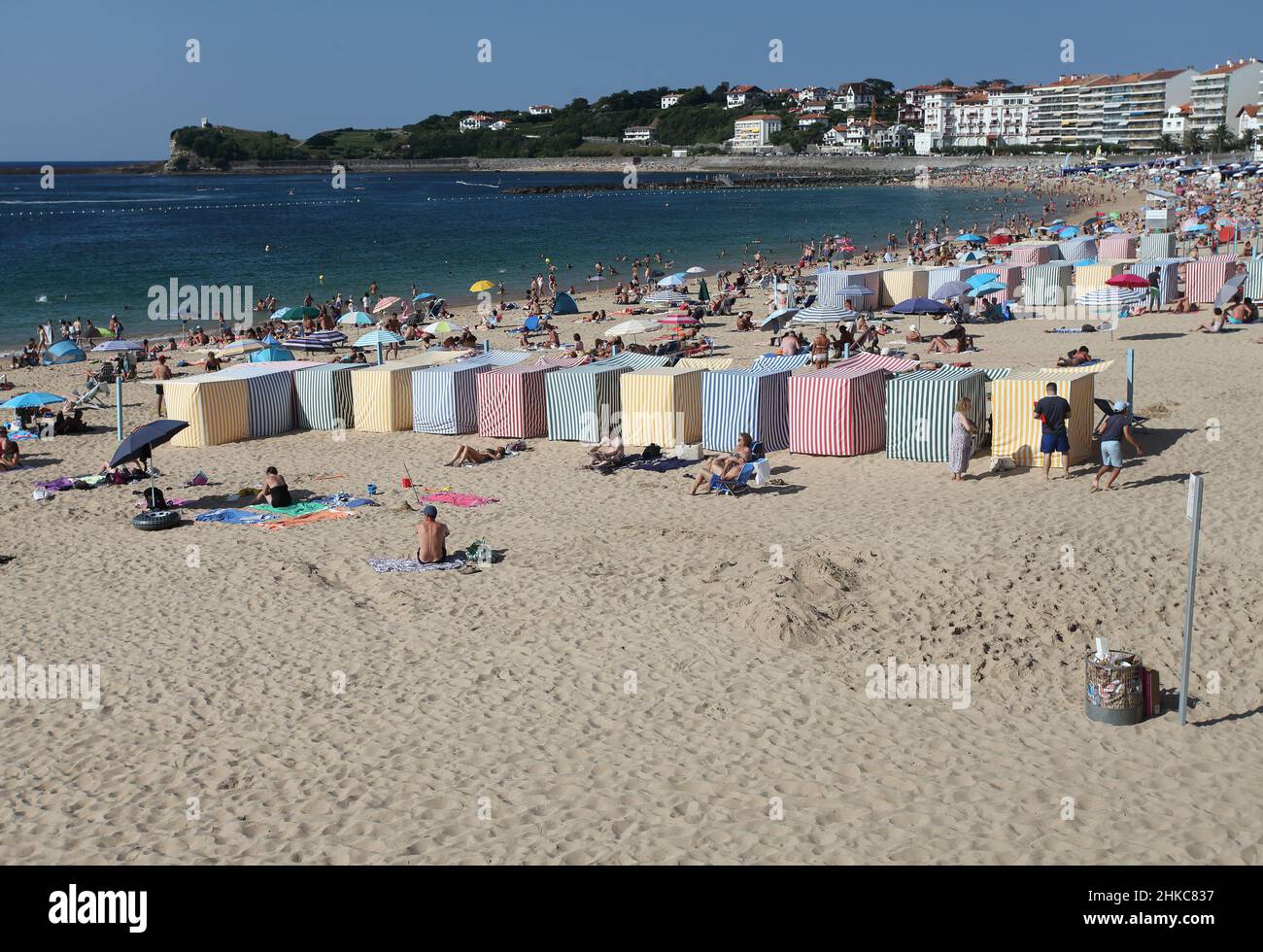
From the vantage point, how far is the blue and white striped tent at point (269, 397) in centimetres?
1783

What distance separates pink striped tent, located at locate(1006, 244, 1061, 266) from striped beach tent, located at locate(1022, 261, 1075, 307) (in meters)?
4.36

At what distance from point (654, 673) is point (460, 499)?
5.44m

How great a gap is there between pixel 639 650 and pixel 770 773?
2.14 meters

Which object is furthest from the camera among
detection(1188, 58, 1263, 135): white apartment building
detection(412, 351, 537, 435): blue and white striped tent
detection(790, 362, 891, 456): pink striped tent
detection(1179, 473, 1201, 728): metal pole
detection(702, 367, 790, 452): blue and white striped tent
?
detection(1188, 58, 1263, 135): white apartment building

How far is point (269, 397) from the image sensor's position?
59.0ft

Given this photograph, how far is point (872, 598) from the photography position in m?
10.3

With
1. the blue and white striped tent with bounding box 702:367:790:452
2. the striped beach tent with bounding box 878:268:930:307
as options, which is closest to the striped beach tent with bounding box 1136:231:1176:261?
the striped beach tent with bounding box 878:268:930:307

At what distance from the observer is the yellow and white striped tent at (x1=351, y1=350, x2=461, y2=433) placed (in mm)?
17734

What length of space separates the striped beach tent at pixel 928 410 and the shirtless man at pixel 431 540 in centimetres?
576

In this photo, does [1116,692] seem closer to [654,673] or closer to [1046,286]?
[654,673]

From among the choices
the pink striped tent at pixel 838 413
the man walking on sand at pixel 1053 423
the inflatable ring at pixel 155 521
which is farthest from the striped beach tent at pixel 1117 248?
the inflatable ring at pixel 155 521

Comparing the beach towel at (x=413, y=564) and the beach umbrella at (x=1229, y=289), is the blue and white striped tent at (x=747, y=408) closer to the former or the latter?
the beach towel at (x=413, y=564)

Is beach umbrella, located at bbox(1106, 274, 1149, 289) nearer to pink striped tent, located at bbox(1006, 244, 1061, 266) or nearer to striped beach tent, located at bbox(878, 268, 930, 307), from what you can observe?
striped beach tent, located at bbox(878, 268, 930, 307)
